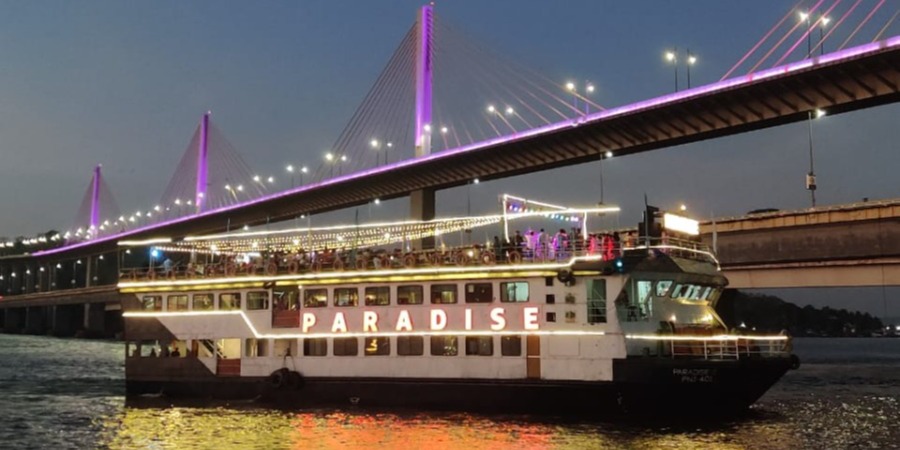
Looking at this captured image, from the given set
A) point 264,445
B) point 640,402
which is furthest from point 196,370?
point 640,402

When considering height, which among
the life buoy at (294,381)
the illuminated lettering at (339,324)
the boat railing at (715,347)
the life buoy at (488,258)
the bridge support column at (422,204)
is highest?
the bridge support column at (422,204)

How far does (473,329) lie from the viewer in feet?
82.2

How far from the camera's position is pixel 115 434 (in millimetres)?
24047

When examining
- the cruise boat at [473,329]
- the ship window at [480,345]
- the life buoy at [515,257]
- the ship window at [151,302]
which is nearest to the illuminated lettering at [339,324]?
the cruise boat at [473,329]

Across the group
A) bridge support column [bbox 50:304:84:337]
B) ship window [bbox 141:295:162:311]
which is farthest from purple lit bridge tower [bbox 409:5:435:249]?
bridge support column [bbox 50:304:84:337]

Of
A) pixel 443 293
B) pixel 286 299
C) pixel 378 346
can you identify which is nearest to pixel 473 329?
pixel 443 293

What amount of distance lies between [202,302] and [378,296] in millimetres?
6740

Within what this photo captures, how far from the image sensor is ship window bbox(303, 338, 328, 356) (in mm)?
27344

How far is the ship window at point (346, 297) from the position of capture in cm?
2705

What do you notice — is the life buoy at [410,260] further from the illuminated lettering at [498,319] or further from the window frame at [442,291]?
the illuminated lettering at [498,319]

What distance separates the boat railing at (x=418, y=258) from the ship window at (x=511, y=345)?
200 centimetres

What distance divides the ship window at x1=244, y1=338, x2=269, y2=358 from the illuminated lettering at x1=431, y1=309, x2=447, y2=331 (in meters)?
5.84

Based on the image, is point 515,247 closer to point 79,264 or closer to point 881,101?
point 881,101

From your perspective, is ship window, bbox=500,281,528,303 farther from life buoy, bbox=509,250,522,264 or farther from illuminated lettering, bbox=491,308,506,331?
life buoy, bbox=509,250,522,264
